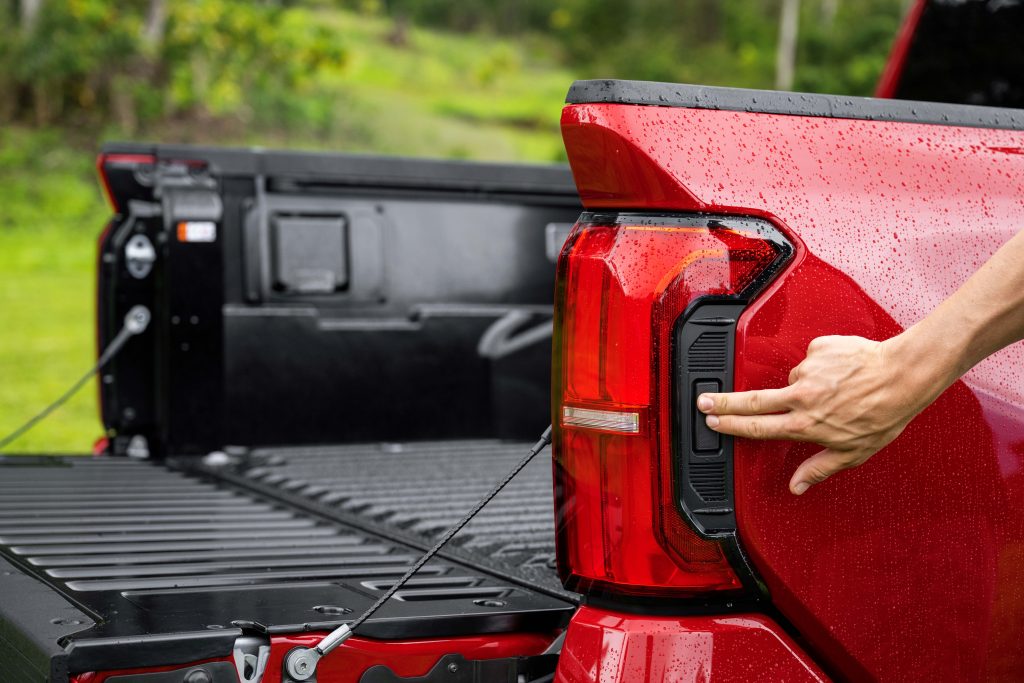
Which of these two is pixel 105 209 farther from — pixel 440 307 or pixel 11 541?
pixel 11 541

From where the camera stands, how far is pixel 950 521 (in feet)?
5.47

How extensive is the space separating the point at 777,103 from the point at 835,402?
0.39 meters

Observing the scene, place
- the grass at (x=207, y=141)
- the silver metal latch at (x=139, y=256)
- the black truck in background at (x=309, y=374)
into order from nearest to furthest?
the black truck in background at (x=309, y=374) → the silver metal latch at (x=139, y=256) → the grass at (x=207, y=141)

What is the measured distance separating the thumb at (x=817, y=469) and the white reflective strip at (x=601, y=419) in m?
0.20

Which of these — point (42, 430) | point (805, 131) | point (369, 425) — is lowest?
point (42, 430)

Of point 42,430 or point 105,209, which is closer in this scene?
point 42,430

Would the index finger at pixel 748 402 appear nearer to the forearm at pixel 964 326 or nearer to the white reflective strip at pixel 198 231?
the forearm at pixel 964 326

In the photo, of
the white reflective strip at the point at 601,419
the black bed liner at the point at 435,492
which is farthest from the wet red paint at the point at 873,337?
the black bed liner at the point at 435,492

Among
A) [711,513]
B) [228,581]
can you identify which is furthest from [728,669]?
[228,581]

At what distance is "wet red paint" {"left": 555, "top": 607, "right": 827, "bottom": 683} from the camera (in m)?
1.57

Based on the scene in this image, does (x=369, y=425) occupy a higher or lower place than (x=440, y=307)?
lower

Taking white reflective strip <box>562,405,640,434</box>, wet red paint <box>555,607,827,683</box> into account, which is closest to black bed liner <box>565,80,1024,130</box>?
white reflective strip <box>562,405,640,434</box>

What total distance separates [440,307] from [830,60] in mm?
23561

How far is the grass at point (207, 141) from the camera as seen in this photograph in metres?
10.7
